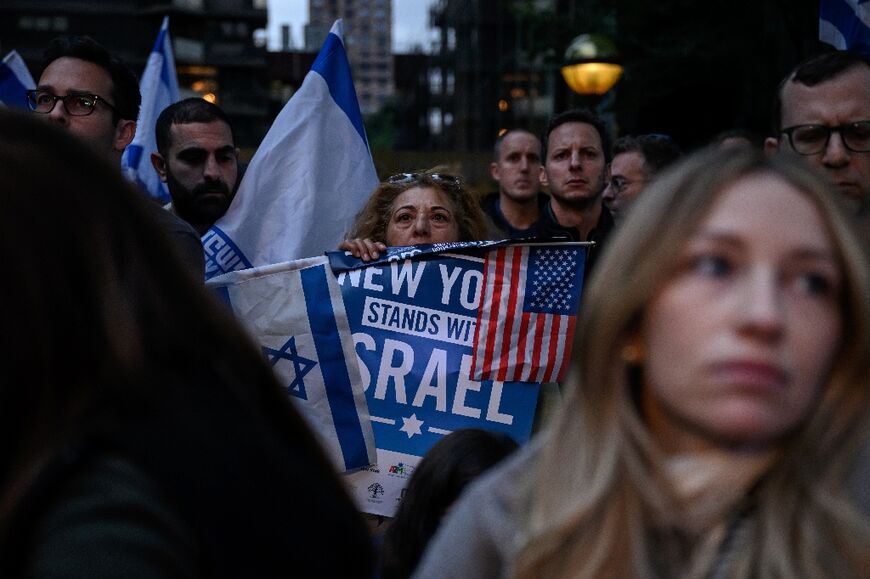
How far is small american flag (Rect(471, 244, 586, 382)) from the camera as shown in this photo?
3.92 metres

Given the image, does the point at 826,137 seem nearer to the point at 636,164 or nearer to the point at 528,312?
the point at 528,312


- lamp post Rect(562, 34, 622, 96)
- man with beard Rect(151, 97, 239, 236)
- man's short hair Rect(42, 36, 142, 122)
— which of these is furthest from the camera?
lamp post Rect(562, 34, 622, 96)

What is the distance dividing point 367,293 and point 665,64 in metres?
11.7

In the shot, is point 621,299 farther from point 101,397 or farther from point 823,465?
point 101,397

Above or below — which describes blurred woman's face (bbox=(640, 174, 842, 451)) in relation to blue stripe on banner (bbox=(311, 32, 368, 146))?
below

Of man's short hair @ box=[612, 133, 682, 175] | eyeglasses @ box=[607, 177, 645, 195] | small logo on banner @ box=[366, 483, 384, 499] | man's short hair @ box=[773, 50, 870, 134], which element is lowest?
small logo on banner @ box=[366, 483, 384, 499]

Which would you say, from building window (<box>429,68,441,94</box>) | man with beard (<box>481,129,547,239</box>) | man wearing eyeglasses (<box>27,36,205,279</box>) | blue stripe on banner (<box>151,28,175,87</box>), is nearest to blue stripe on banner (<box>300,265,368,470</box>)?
man wearing eyeglasses (<box>27,36,205,279</box>)

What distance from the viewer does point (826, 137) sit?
3.36m

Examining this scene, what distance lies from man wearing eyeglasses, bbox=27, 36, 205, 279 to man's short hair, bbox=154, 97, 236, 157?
70cm

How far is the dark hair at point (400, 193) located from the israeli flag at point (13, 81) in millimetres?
3885

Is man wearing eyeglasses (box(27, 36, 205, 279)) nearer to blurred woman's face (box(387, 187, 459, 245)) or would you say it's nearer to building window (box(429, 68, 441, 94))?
blurred woman's face (box(387, 187, 459, 245))

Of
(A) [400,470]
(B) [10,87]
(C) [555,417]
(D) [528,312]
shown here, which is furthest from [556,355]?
(B) [10,87]

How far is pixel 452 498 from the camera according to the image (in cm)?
229

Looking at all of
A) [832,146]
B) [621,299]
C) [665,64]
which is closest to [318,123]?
[832,146]
